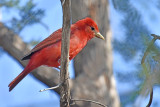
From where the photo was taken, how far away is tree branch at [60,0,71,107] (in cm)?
185

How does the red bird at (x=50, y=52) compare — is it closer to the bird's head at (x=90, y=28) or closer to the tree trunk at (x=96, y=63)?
the bird's head at (x=90, y=28)

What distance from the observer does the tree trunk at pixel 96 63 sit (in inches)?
262

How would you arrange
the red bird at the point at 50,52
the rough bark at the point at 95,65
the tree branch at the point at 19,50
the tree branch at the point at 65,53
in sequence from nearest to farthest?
1. the tree branch at the point at 65,53
2. the red bird at the point at 50,52
3. the tree branch at the point at 19,50
4. the rough bark at the point at 95,65

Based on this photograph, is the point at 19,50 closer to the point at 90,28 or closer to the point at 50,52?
the point at 90,28

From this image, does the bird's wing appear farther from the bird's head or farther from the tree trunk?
the tree trunk

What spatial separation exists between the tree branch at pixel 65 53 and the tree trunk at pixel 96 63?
13.5 feet

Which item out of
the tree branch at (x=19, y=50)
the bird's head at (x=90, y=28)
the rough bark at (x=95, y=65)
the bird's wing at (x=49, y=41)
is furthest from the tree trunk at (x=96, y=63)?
the bird's wing at (x=49, y=41)

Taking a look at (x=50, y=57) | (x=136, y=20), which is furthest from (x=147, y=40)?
(x=50, y=57)

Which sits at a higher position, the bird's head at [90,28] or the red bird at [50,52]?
the bird's head at [90,28]

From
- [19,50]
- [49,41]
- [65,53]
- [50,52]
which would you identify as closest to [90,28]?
[49,41]

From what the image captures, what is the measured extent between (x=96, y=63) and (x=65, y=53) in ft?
15.3

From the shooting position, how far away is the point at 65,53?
222cm

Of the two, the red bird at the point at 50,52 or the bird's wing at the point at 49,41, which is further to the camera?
the bird's wing at the point at 49,41

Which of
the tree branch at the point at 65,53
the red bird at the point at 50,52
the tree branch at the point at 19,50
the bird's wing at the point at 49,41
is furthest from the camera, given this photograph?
the tree branch at the point at 19,50
